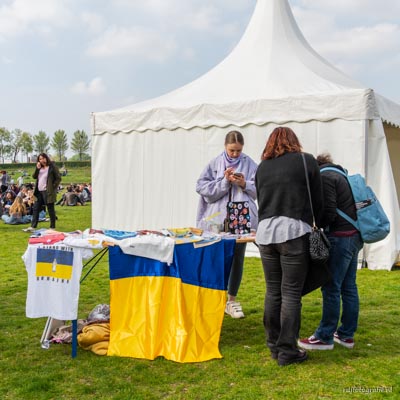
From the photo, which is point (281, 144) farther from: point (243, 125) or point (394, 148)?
point (394, 148)

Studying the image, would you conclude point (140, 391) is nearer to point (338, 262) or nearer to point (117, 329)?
point (117, 329)

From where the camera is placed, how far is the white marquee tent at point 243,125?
6367 mm

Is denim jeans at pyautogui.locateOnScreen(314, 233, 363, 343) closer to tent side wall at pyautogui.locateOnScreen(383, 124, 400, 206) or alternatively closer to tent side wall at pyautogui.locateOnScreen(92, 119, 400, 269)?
tent side wall at pyautogui.locateOnScreen(92, 119, 400, 269)

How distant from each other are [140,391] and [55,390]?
507mm

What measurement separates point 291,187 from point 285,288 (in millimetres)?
659

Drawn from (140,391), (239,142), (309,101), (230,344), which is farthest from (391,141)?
(140,391)

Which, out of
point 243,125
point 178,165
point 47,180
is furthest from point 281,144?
point 47,180

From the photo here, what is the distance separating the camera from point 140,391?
2.90m

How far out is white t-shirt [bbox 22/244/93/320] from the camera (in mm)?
3357

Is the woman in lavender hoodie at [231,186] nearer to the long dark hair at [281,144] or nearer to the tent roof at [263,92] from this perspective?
the long dark hair at [281,144]

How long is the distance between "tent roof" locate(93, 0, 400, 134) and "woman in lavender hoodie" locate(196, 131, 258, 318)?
266 centimetres

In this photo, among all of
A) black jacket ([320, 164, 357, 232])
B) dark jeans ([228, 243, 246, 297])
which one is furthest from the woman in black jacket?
dark jeans ([228, 243, 246, 297])

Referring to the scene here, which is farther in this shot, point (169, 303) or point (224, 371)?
point (169, 303)

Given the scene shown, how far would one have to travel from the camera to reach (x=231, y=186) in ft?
13.7
